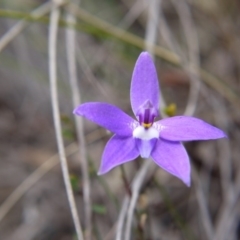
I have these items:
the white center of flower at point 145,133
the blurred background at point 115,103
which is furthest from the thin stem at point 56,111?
the white center of flower at point 145,133

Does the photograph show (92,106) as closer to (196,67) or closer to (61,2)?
(61,2)

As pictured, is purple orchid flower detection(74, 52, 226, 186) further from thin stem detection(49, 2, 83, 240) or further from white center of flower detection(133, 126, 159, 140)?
thin stem detection(49, 2, 83, 240)

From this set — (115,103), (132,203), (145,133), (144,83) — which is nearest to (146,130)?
(145,133)

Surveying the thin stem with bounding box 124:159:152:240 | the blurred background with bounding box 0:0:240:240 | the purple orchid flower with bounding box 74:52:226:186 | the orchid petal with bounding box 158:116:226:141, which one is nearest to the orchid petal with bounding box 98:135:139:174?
the purple orchid flower with bounding box 74:52:226:186

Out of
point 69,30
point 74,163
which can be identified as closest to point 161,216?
point 74,163

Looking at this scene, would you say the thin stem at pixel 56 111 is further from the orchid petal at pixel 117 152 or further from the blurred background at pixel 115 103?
the orchid petal at pixel 117 152

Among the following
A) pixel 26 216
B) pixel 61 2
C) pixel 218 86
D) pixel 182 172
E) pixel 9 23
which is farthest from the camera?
pixel 9 23

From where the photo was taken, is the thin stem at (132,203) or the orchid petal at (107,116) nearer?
the orchid petal at (107,116)

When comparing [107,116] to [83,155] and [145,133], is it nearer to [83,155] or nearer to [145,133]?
[145,133]
